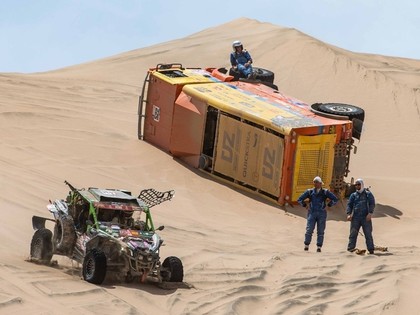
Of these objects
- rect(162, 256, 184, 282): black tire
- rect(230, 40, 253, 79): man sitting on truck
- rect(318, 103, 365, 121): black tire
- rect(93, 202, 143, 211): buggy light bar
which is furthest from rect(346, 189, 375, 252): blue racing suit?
rect(230, 40, 253, 79): man sitting on truck

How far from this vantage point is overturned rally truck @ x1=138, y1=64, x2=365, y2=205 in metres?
22.6

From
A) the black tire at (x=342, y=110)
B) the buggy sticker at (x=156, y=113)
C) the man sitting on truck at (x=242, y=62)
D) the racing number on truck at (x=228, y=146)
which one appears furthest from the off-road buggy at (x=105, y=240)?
the man sitting on truck at (x=242, y=62)

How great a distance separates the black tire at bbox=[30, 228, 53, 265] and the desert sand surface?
28 cm

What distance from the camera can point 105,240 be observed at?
625 inches

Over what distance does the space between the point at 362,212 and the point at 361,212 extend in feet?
0.05

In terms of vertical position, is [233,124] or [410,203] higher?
[233,124]

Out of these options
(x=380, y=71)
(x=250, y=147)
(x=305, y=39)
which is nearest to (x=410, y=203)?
(x=250, y=147)

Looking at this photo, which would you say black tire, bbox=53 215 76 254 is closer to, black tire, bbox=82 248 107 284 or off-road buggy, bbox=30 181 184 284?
off-road buggy, bbox=30 181 184 284

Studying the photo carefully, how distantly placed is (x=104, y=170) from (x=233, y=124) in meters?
2.91

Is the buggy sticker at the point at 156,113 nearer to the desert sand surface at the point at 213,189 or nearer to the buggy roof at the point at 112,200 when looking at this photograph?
the desert sand surface at the point at 213,189

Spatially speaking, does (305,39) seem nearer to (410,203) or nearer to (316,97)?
(316,97)

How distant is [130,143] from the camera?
26391mm

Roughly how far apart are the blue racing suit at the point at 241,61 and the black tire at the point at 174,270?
11.4 meters

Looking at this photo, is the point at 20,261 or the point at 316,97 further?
the point at 316,97
